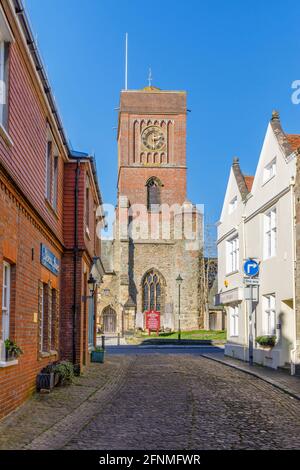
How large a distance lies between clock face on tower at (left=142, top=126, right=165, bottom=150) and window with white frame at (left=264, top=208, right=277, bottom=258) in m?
45.2

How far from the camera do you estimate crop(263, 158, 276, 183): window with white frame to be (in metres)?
21.7

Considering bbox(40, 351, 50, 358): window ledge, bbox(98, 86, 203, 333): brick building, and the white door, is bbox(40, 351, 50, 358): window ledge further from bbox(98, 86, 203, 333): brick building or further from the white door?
bbox(98, 86, 203, 333): brick building

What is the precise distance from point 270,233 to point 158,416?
39.2 feet

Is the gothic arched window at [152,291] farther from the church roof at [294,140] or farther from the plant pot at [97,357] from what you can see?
the church roof at [294,140]

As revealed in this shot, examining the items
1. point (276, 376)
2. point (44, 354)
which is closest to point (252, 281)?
point (276, 376)

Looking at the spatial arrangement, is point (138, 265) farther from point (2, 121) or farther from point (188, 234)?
point (2, 121)

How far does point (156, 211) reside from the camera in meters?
64.2

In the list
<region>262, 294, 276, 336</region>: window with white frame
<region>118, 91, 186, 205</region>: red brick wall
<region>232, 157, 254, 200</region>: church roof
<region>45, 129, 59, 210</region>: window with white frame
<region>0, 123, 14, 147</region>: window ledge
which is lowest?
<region>262, 294, 276, 336</region>: window with white frame

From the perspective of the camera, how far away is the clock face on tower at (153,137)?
219 feet

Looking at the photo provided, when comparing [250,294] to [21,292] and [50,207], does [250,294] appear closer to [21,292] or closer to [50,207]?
[50,207]

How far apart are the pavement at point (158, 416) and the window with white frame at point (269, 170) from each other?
23.1ft

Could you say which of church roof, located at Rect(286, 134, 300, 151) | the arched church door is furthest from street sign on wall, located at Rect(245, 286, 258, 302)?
the arched church door

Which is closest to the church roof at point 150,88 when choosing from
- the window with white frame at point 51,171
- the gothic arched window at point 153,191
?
the gothic arched window at point 153,191
